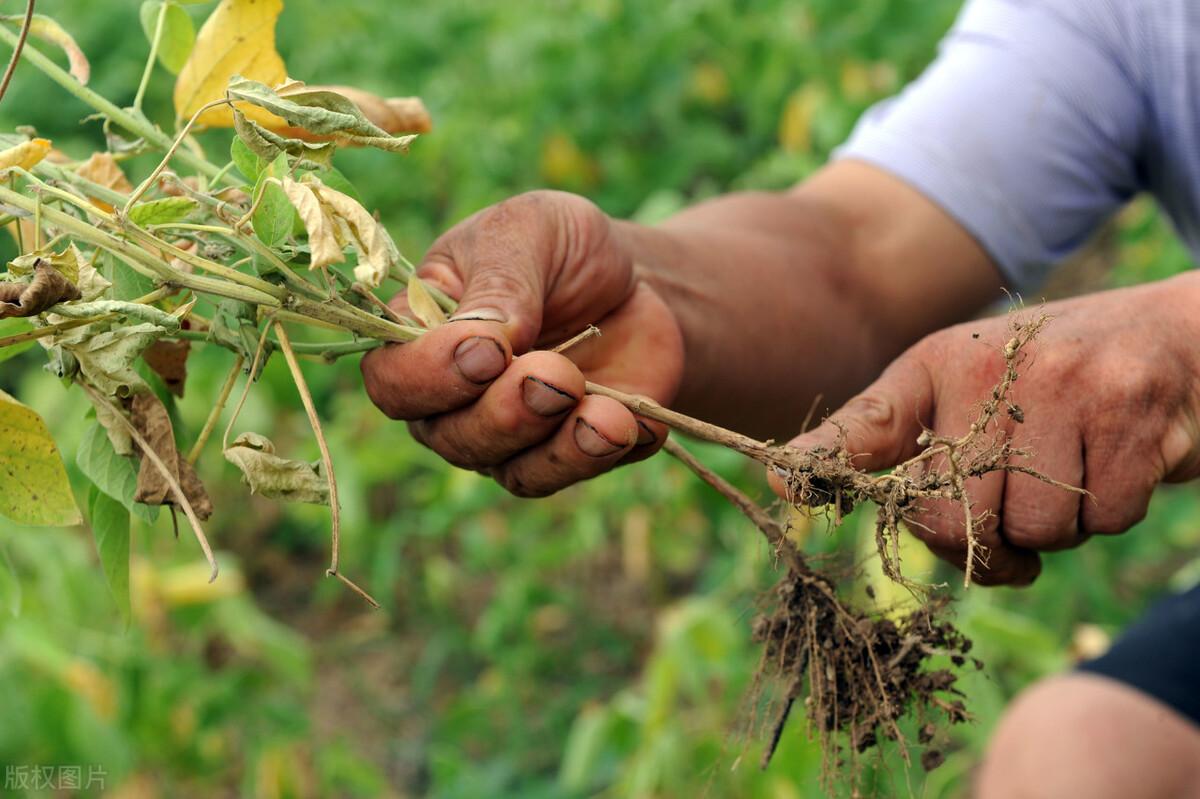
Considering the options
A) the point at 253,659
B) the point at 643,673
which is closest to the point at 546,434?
the point at 643,673

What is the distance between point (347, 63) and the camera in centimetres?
375

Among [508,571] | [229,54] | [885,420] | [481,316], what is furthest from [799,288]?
[508,571]

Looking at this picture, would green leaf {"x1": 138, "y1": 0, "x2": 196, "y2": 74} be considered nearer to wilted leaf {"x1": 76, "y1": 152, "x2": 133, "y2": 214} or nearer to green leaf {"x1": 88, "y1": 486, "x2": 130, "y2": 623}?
wilted leaf {"x1": 76, "y1": 152, "x2": 133, "y2": 214}

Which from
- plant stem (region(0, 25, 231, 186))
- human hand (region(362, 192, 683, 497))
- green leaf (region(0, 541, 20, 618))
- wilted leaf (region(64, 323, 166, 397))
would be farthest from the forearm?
green leaf (region(0, 541, 20, 618))

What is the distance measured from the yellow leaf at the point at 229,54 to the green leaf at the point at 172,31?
34 millimetres

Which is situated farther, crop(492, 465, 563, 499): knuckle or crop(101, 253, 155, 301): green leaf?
crop(492, 465, 563, 499): knuckle

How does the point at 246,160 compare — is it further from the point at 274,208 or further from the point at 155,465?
the point at 155,465

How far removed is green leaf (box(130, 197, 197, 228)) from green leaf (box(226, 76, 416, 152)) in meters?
0.09

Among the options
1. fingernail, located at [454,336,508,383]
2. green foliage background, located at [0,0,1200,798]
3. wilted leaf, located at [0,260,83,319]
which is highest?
wilted leaf, located at [0,260,83,319]

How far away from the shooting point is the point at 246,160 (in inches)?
36.5

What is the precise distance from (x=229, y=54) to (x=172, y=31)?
0.28 ft

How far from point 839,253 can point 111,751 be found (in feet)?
4.61

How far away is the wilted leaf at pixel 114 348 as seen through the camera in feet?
2.84

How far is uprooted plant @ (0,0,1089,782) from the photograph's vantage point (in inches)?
34.5
